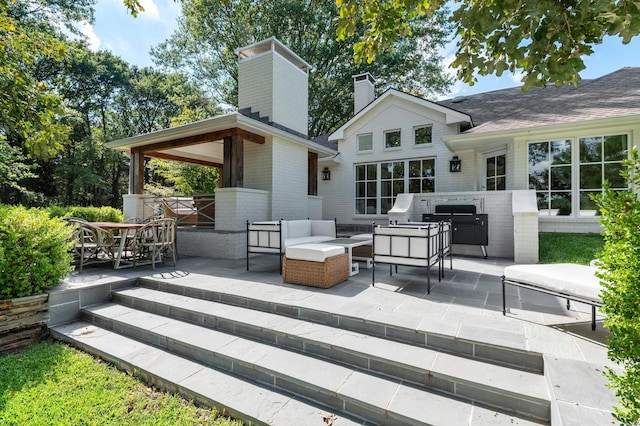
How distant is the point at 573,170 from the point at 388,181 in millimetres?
5304

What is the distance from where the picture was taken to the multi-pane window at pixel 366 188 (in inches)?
451

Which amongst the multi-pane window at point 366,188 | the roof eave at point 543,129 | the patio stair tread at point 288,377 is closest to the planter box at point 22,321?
the patio stair tread at point 288,377

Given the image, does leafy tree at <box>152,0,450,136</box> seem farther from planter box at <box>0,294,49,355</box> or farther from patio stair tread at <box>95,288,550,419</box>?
planter box at <box>0,294,49,355</box>

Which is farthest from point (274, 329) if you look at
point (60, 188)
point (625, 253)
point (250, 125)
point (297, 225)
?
point (60, 188)

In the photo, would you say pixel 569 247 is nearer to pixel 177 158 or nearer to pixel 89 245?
pixel 89 245

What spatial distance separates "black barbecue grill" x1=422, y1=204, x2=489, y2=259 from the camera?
275 inches

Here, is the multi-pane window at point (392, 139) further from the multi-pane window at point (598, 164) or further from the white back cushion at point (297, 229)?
the white back cushion at point (297, 229)

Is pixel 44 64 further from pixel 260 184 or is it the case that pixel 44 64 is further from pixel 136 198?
pixel 260 184

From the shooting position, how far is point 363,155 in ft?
38.2

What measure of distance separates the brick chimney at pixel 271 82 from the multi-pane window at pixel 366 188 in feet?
10.1

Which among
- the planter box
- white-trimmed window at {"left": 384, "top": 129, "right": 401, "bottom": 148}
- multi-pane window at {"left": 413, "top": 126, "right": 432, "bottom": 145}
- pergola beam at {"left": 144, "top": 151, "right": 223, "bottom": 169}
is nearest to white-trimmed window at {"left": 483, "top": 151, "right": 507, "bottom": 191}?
A: multi-pane window at {"left": 413, "top": 126, "right": 432, "bottom": 145}

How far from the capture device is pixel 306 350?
2.95 meters

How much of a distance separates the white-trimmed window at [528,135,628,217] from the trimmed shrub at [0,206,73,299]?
1020cm

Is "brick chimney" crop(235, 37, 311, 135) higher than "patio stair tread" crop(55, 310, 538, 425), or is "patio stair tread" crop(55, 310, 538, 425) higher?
"brick chimney" crop(235, 37, 311, 135)
